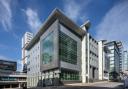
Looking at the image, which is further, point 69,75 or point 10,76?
point 10,76

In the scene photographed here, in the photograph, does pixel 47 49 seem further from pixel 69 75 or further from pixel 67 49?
pixel 69 75

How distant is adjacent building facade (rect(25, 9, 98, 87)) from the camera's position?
163ft

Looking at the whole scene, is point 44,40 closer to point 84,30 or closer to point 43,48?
point 43,48

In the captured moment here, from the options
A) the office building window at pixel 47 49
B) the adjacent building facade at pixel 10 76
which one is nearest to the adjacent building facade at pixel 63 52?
the office building window at pixel 47 49

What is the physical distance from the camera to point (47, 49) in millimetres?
56781

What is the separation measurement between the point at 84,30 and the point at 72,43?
754 centimetres

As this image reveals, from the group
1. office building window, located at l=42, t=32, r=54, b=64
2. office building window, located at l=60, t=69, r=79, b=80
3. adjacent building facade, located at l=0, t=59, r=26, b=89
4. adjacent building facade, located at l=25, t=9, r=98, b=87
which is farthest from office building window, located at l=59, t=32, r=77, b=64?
adjacent building facade, located at l=0, t=59, r=26, b=89

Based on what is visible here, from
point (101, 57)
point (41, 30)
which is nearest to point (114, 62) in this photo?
point (101, 57)

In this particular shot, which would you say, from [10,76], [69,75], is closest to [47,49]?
[69,75]

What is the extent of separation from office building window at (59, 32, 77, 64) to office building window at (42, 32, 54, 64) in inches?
138

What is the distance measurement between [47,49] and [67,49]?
735 cm

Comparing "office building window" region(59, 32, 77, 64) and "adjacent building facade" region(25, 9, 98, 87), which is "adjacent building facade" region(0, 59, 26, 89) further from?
"office building window" region(59, 32, 77, 64)

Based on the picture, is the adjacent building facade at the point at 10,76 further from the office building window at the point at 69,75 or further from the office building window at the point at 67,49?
the office building window at the point at 67,49

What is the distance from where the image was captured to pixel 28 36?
18462 centimetres
